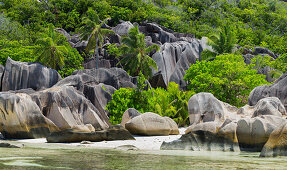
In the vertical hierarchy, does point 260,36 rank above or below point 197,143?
above

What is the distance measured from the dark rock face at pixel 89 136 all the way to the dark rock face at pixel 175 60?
2724 centimetres

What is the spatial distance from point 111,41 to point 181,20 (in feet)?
58.8

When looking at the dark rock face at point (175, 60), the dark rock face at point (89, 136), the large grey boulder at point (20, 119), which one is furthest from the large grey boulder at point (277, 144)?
the dark rock face at point (175, 60)

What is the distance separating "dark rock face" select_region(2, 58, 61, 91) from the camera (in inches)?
1240

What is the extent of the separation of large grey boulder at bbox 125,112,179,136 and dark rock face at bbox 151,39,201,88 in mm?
23997

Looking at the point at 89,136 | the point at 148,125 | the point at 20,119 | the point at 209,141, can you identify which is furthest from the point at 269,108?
the point at 20,119

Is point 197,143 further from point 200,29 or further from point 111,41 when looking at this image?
point 200,29

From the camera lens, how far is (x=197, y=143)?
1416 centimetres

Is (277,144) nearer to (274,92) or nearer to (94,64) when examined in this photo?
(274,92)

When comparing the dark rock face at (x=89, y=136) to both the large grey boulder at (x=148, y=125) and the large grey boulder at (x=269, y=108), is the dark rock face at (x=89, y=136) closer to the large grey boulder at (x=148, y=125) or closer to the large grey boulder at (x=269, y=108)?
the large grey boulder at (x=148, y=125)

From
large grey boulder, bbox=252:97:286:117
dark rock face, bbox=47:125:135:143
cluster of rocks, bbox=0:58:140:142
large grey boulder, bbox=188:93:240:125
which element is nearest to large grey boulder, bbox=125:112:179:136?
cluster of rocks, bbox=0:58:140:142

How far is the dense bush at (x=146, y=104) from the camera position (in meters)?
27.9

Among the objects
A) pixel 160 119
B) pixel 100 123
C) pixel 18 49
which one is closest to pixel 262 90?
pixel 160 119

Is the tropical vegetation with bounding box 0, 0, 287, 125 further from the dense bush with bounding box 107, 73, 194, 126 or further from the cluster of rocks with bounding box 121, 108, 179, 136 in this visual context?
the cluster of rocks with bounding box 121, 108, 179, 136
